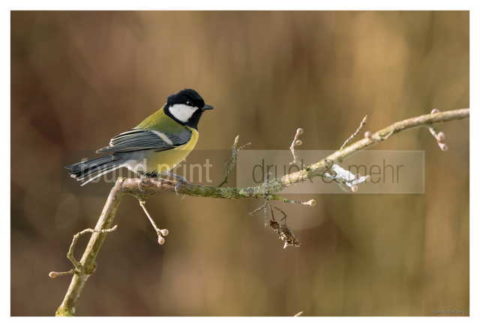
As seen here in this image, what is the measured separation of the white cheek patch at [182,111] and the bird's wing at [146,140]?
5 cm

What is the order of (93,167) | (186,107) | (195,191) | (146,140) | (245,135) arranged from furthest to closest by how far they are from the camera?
(245,135), (186,107), (146,140), (93,167), (195,191)

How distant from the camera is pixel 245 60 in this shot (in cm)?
274

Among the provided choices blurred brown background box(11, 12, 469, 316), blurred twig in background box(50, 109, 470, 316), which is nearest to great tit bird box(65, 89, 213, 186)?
blurred twig in background box(50, 109, 470, 316)

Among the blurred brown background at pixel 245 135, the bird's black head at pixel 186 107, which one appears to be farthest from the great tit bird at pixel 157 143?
the blurred brown background at pixel 245 135

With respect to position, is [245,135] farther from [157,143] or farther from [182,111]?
[157,143]

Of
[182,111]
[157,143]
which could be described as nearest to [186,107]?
[182,111]

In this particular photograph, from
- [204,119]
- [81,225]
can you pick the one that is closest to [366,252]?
[204,119]

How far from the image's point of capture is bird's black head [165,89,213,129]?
6.78 feet

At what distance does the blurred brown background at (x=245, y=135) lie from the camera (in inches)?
101

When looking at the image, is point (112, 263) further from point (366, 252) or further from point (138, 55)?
point (366, 252)

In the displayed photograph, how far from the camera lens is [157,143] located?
79.0 inches

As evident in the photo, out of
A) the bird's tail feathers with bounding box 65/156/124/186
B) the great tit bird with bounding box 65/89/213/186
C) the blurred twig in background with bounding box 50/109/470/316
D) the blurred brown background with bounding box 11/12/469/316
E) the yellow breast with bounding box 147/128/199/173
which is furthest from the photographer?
the blurred brown background with bounding box 11/12/469/316

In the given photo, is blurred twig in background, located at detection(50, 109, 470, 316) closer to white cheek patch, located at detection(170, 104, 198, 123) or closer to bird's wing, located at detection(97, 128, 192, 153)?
bird's wing, located at detection(97, 128, 192, 153)

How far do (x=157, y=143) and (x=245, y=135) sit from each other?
0.78 m
